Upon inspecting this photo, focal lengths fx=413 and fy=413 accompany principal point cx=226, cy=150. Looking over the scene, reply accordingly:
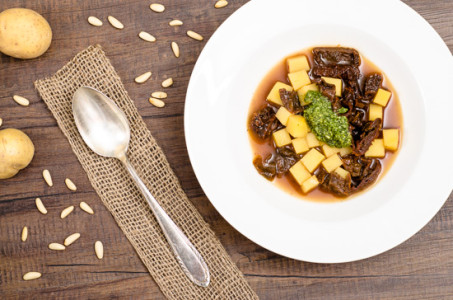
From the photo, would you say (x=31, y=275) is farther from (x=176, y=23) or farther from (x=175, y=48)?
(x=176, y=23)

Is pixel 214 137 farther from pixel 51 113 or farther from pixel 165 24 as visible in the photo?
pixel 51 113

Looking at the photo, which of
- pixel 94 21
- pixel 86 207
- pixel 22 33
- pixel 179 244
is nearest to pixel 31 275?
pixel 86 207

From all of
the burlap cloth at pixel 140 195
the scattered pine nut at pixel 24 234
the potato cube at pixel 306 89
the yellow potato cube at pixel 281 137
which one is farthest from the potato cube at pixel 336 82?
the scattered pine nut at pixel 24 234

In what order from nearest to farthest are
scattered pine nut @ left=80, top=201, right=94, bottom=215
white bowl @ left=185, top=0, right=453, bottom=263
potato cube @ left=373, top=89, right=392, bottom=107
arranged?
white bowl @ left=185, top=0, right=453, bottom=263
potato cube @ left=373, top=89, right=392, bottom=107
scattered pine nut @ left=80, top=201, right=94, bottom=215

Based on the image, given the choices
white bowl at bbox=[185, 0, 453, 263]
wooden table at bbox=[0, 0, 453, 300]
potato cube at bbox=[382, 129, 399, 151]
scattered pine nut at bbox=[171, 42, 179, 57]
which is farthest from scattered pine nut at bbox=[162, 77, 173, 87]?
potato cube at bbox=[382, 129, 399, 151]

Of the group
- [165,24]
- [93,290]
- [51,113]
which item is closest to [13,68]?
[51,113]

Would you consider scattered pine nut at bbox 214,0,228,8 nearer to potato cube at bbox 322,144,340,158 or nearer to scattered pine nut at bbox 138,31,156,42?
scattered pine nut at bbox 138,31,156,42
